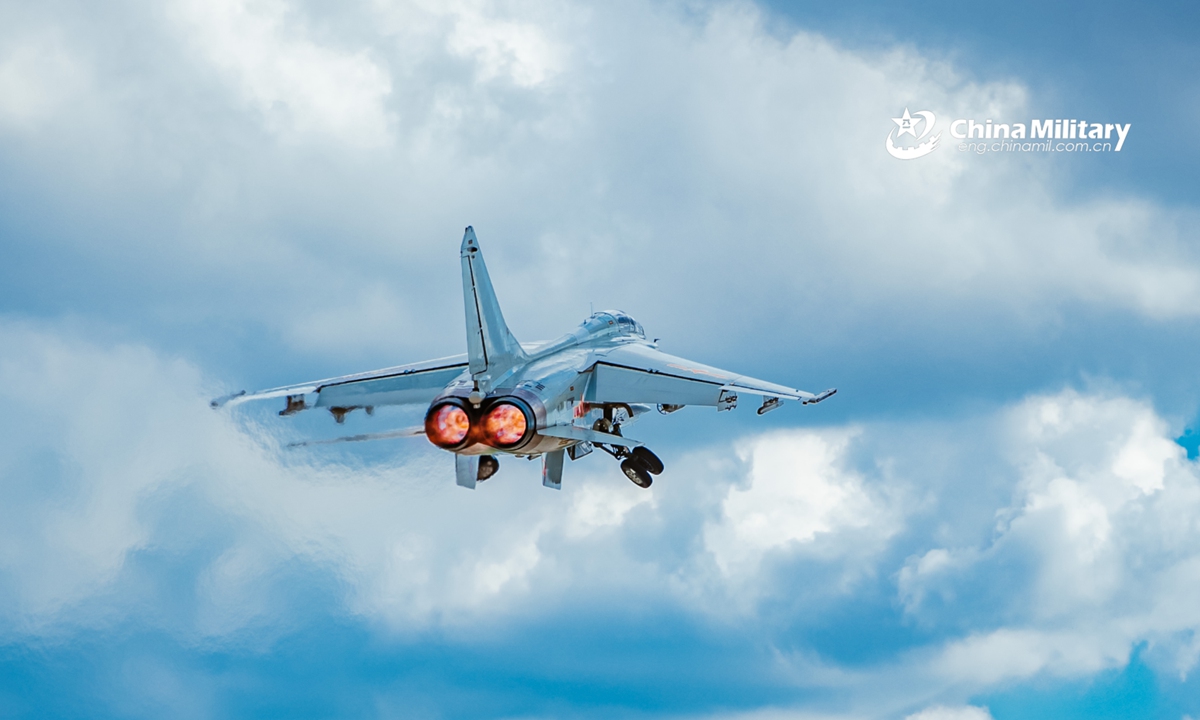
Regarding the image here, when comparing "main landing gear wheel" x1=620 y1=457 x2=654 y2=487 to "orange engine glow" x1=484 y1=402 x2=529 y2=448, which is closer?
"orange engine glow" x1=484 y1=402 x2=529 y2=448

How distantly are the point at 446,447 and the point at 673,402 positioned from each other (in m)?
9.28

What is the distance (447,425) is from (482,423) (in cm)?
94

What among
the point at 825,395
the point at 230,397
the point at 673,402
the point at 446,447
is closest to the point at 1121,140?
the point at 825,395

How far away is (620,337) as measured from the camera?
53906 mm

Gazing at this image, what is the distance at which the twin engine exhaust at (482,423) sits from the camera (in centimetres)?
3759

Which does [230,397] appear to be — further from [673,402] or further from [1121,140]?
[1121,140]

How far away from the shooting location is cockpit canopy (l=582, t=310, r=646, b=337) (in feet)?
170

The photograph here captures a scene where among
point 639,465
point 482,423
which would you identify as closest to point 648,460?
point 639,465

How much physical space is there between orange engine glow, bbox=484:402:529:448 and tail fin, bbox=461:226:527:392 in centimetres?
106

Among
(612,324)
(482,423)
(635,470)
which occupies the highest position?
(612,324)

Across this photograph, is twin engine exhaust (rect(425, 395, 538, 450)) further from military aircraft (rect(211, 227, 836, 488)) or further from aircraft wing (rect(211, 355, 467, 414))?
aircraft wing (rect(211, 355, 467, 414))

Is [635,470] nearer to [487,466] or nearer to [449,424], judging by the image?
[487,466]

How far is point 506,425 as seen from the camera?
38.0 meters

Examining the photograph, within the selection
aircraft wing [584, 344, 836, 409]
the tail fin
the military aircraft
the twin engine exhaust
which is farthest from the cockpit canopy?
the twin engine exhaust
